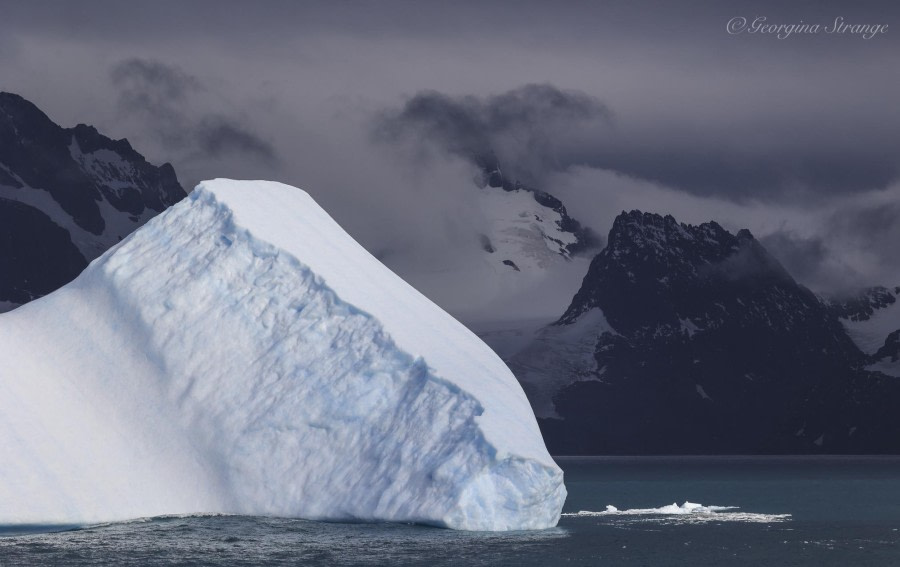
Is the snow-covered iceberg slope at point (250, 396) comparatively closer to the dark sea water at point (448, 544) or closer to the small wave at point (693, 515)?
the dark sea water at point (448, 544)

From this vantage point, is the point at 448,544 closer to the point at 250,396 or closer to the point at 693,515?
the point at 250,396

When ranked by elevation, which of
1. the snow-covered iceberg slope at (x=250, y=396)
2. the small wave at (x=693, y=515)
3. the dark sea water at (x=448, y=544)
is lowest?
the dark sea water at (x=448, y=544)

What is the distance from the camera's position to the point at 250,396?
36.2 metres

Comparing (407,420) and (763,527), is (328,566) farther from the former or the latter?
(763,527)

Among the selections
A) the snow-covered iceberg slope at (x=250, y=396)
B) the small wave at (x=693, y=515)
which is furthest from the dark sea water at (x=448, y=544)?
the snow-covered iceberg slope at (x=250, y=396)

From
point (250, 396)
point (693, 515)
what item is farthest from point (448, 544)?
point (693, 515)

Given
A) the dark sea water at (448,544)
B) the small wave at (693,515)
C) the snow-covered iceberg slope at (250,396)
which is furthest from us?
the small wave at (693,515)

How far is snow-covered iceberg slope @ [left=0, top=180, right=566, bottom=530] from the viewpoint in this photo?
33938 millimetres

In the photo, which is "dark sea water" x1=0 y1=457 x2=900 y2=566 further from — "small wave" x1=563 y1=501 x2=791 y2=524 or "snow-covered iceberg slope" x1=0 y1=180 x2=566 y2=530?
"snow-covered iceberg slope" x1=0 y1=180 x2=566 y2=530

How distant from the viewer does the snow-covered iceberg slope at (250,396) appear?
33.9 metres

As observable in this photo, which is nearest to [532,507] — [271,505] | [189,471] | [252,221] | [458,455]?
[458,455]

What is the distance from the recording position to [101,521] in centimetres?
3456

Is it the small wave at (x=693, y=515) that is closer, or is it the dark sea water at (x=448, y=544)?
the dark sea water at (x=448, y=544)

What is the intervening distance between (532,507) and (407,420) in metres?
4.29
